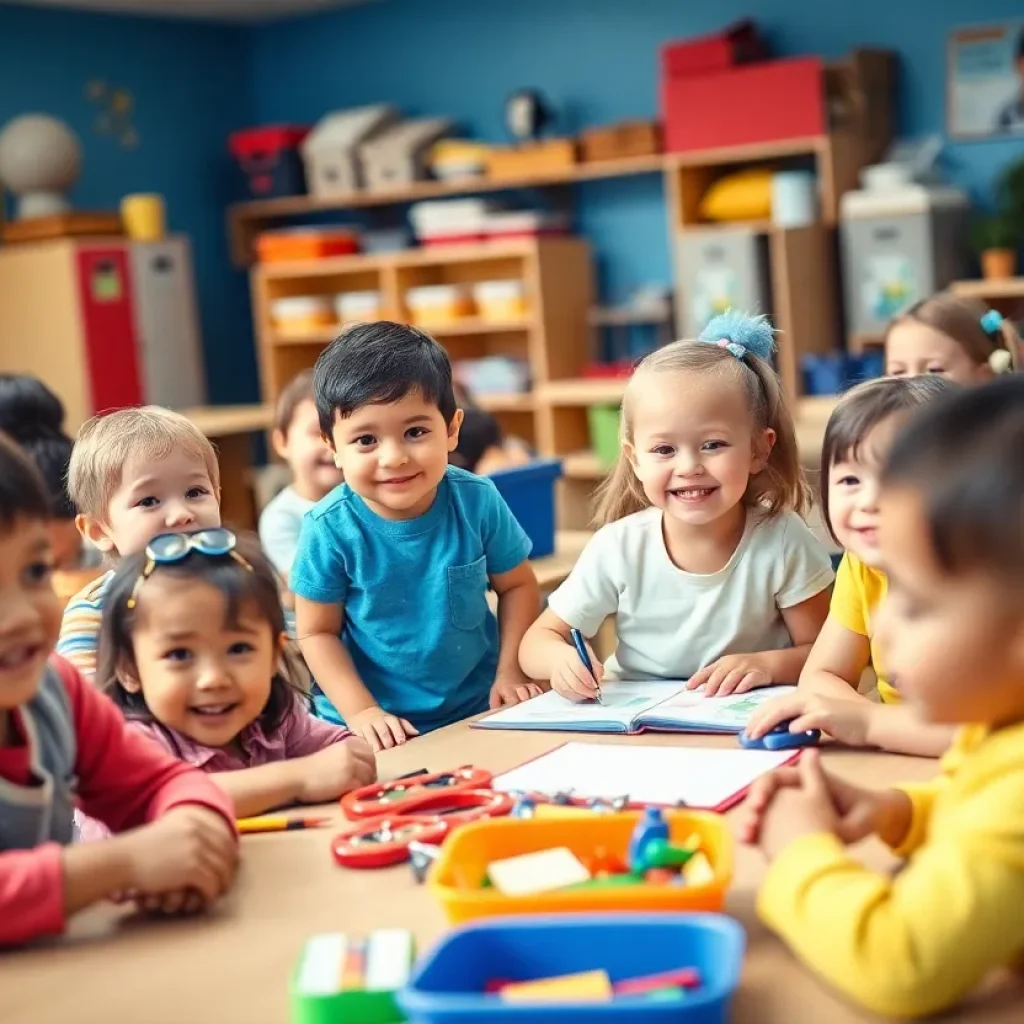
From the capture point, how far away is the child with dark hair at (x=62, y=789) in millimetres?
1114

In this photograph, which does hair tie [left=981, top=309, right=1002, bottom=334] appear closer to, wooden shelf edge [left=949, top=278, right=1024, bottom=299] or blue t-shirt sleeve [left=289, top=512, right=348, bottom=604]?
blue t-shirt sleeve [left=289, top=512, right=348, bottom=604]

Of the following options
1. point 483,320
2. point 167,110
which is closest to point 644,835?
point 483,320

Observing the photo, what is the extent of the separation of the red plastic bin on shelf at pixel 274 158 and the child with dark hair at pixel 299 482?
3900 mm

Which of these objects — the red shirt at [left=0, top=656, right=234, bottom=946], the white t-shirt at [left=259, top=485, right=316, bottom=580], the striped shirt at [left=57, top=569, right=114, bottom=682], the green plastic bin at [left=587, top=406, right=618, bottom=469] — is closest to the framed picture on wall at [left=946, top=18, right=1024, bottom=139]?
the green plastic bin at [left=587, top=406, right=618, bottom=469]

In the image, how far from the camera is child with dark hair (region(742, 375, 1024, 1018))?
909 mm

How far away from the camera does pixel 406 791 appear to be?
143 cm

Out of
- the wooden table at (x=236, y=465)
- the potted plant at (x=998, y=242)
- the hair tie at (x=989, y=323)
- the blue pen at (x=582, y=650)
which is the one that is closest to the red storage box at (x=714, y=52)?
the potted plant at (x=998, y=242)

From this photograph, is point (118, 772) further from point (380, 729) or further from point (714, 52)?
point (714, 52)

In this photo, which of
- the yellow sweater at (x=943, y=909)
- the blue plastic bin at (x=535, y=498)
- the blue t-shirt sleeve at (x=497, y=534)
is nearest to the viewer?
the yellow sweater at (x=943, y=909)

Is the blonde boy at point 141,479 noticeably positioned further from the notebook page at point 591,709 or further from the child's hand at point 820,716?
the child's hand at point 820,716

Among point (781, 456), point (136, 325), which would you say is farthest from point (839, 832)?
point (136, 325)

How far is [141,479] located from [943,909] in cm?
137

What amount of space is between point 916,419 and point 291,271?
223 inches

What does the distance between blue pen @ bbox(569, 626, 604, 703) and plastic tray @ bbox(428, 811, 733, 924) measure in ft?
2.04
